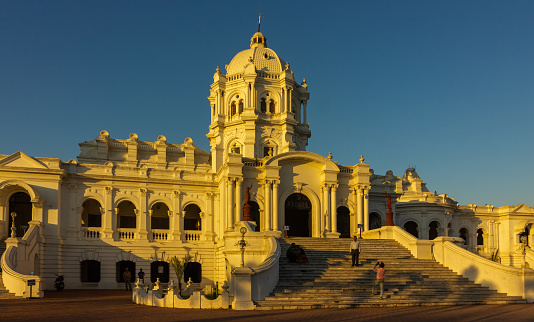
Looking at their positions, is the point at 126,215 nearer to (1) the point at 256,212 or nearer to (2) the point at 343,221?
(1) the point at 256,212

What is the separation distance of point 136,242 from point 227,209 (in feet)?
24.6

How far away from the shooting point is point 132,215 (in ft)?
144

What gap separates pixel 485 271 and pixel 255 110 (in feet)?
85.8

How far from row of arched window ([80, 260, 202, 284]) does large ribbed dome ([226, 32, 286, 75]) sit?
18.5 m

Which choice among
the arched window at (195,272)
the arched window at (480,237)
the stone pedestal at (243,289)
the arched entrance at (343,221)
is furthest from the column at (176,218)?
the arched window at (480,237)

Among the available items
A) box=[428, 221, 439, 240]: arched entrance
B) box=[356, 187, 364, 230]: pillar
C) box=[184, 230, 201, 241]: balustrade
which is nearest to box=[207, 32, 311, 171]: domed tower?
box=[184, 230, 201, 241]: balustrade

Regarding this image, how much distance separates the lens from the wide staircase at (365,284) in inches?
921

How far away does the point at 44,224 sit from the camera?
38062 mm

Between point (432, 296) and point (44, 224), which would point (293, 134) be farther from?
point (432, 296)

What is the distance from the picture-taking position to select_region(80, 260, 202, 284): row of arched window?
Answer: 39625mm

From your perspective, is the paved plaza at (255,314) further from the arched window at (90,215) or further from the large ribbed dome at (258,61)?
the large ribbed dome at (258,61)

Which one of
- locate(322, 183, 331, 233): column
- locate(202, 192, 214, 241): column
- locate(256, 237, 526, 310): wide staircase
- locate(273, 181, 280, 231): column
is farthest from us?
locate(202, 192, 214, 241): column

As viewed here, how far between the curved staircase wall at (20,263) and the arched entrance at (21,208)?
144 inches

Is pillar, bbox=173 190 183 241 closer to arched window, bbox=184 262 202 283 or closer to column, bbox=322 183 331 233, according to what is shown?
arched window, bbox=184 262 202 283
